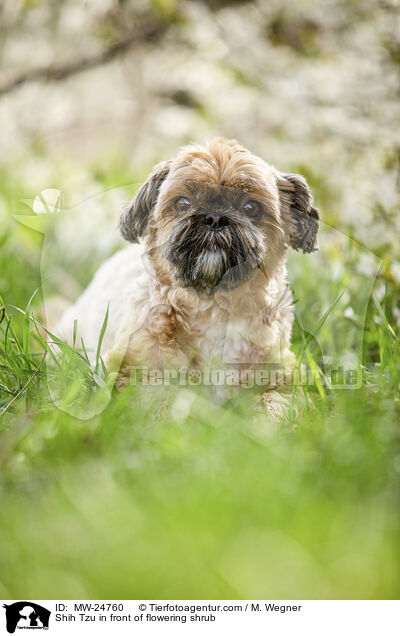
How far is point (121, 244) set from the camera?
1.95 meters

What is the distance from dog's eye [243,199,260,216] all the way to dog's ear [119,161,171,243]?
246 millimetres

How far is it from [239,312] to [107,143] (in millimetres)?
1017

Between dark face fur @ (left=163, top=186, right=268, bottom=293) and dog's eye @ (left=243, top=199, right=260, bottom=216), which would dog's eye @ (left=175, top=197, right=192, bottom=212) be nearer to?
dark face fur @ (left=163, top=186, right=268, bottom=293)

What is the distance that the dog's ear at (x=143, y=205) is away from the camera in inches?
65.9

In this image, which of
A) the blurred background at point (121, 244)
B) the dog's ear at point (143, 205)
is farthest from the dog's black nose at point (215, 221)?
the blurred background at point (121, 244)

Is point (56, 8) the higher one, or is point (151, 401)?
point (56, 8)

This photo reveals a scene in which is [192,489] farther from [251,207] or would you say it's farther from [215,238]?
[251,207]

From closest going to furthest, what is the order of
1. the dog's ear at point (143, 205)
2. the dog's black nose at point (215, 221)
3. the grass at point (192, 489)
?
the grass at point (192, 489)
the dog's black nose at point (215, 221)
the dog's ear at point (143, 205)

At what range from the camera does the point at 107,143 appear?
2322mm

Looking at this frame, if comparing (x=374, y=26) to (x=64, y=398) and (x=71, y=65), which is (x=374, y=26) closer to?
(x=71, y=65)

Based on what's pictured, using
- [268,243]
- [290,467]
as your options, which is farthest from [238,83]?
[290,467]

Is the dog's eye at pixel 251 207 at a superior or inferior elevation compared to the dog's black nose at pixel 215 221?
superior
